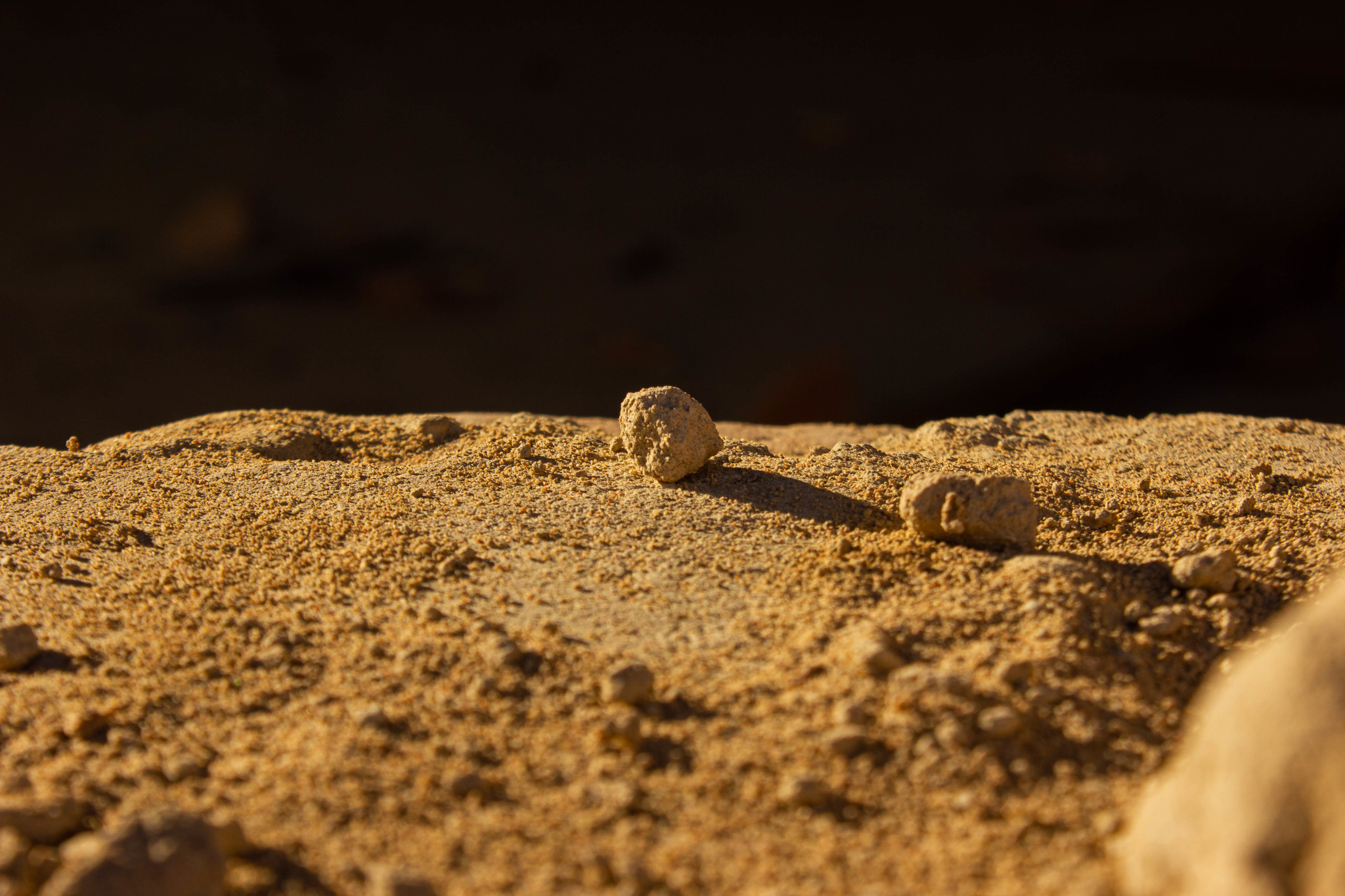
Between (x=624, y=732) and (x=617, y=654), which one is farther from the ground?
(x=617, y=654)

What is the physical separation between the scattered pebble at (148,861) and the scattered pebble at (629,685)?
1.87 ft

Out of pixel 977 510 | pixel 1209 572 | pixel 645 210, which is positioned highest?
pixel 645 210

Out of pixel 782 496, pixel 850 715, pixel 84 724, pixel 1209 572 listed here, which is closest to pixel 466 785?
pixel 850 715

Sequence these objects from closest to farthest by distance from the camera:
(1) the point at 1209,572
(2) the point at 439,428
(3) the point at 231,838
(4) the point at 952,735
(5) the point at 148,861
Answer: (5) the point at 148,861
(3) the point at 231,838
(4) the point at 952,735
(1) the point at 1209,572
(2) the point at 439,428

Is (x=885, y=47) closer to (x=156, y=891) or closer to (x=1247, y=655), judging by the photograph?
(x=1247, y=655)

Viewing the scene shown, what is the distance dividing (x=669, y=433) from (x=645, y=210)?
4.14 meters

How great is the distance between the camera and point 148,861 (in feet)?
3.84

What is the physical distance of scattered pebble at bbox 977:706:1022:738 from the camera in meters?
1.39

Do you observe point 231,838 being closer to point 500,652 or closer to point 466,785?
point 466,785

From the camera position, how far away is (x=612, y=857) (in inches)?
49.2

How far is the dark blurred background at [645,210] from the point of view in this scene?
5316 mm

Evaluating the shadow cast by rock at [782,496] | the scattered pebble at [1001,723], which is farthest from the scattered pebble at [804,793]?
the shadow cast by rock at [782,496]

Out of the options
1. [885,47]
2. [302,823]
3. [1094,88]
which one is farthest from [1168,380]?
[302,823]

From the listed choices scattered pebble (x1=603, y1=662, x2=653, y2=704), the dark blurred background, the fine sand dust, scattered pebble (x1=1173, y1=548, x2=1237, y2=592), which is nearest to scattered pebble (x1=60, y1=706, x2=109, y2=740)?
the fine sand dust
